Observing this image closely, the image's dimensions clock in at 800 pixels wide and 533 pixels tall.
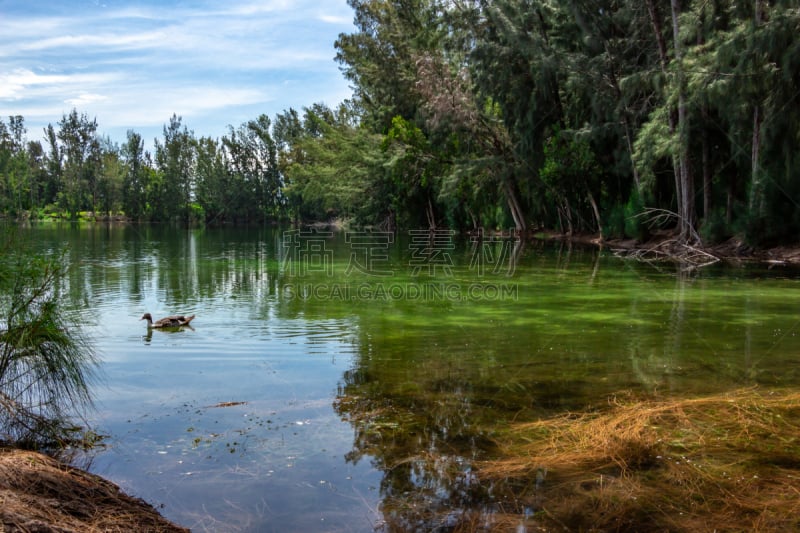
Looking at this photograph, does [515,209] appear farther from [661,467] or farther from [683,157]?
[661,467]

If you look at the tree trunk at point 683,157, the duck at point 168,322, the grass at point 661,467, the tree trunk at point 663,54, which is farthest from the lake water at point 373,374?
the tree trunk at point 663,54

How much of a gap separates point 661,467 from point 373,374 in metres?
3.72

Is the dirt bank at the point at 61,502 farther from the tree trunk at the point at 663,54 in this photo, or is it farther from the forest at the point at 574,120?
the tree trunk at the point at 663,54

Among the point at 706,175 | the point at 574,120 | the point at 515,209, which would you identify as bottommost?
the point at 515,209

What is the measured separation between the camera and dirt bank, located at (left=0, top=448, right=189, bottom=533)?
3.40 meters

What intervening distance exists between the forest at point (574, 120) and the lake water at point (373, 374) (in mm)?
3077

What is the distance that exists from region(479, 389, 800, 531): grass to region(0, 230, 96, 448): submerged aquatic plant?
3.68 meters

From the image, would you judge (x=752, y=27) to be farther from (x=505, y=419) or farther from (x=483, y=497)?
(x=483, y=497)

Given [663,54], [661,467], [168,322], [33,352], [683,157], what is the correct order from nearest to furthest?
[661,467]
[33,352]
[168,322]
[683,157]
[663,54]

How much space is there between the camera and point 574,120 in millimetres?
34719

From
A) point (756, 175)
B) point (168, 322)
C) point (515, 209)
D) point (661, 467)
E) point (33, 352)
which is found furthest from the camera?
point (515, 209)

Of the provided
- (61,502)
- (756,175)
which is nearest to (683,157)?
(756,175)

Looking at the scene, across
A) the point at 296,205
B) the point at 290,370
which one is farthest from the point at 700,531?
the point at 296,205

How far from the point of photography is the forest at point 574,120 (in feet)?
65.1
